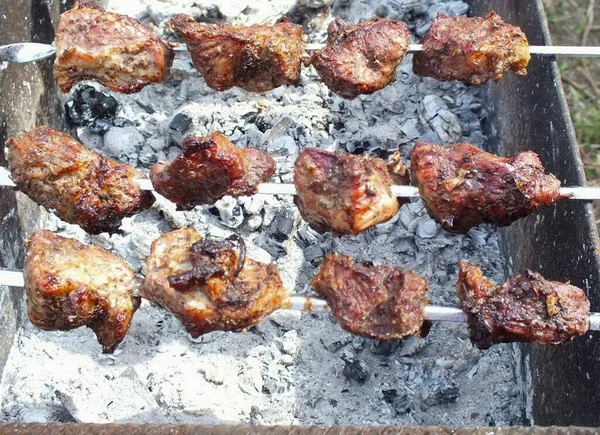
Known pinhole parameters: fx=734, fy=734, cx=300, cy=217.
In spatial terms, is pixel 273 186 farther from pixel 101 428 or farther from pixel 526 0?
pixel 526 0

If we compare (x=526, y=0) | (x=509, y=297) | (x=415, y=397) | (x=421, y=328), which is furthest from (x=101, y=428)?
(x=526, y=0)

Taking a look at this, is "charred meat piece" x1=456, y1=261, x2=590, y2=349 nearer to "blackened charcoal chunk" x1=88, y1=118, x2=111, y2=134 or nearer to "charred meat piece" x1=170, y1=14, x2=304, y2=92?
"charred meat piece" x1=170, y1=14, x2=304, y2=92

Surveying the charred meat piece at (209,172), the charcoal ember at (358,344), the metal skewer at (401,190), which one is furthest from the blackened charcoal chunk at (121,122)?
the charcoal ember at (358,344)

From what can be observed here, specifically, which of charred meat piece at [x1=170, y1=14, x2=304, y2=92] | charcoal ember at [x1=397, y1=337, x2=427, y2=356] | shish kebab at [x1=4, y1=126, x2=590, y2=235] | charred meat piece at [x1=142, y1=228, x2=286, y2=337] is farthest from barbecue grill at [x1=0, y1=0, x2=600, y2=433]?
charred meat piece at [x1=142, y1=228, x2=286, y2=337]

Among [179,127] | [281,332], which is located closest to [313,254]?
[281,332]

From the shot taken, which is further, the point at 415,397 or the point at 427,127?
the point at 427,127

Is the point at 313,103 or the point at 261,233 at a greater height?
the point at 313,103
